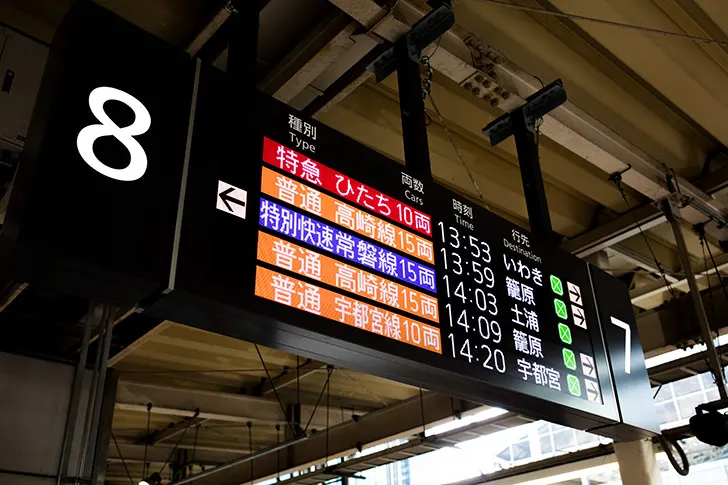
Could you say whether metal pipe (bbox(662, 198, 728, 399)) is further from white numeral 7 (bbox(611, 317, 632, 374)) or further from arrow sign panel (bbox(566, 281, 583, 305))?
arrow sign panel (bbox(566, 281, 583, 305))

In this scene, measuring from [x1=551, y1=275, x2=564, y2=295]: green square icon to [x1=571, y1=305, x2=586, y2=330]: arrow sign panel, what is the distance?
0.12 metres

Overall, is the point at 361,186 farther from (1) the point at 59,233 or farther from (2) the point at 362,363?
(1) the point at 59,233

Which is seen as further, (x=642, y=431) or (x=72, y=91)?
(x=642, y=431)

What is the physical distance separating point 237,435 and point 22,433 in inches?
222

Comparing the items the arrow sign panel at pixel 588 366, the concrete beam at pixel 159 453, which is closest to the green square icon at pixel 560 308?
the arrow sign panel at pixel 588 366

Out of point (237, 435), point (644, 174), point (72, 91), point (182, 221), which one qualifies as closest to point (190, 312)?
point (182, 221)

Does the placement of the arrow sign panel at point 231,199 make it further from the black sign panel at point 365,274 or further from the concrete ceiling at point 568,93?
the concrete ceiling at point 568,93

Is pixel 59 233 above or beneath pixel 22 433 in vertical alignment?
beneath

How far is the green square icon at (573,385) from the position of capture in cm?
345

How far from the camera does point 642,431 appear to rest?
12.7 ft

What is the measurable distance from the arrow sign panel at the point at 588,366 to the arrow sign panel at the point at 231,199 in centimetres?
209

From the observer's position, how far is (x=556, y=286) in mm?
3750

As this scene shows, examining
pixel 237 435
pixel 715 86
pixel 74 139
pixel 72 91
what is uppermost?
pixel 715 86

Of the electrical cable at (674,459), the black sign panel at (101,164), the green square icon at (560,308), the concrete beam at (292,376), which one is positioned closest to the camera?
the black sign panel at (101,164)
